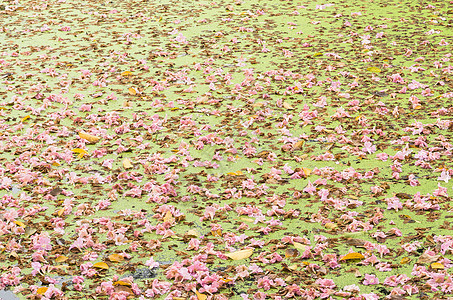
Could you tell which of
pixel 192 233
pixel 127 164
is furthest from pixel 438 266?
pixel 127 164

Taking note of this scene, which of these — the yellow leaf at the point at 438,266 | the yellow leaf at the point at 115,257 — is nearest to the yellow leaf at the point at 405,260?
the yellow leaf at the point at 438,266

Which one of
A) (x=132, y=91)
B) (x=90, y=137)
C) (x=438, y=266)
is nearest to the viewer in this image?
(x=438, y=266)

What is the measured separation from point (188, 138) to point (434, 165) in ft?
7.11

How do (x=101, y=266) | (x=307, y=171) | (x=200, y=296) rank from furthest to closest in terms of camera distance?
(x=307, y=171) < (x=101, y=266) < (x=200, y=296)

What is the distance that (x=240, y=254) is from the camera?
3.12 meters

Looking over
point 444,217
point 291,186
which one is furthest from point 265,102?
point 444,217

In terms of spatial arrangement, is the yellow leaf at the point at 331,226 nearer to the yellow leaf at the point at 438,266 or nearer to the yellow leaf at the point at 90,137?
the yellow leaf at the point at 438,266

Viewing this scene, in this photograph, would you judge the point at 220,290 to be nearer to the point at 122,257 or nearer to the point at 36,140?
the point at 122,257

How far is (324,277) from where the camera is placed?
292 cm

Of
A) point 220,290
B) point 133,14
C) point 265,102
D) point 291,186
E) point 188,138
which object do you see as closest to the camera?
point 220,290

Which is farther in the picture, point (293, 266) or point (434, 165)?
point (434, 165)

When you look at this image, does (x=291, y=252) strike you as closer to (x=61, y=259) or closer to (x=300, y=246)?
(x=300, y=246)

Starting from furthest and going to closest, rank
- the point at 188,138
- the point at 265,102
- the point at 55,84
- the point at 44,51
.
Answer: the point at 44,51 < the point at 55,84 < the point at 265,102 < the point at 188,138

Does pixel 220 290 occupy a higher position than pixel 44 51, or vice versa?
pixel 44 51
